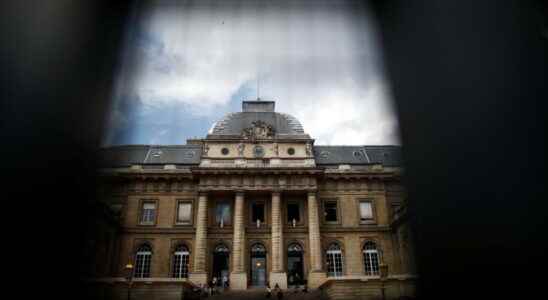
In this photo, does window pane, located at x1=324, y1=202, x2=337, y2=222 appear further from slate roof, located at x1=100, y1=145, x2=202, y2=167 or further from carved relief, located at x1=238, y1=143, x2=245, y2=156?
slate roof, located at x1=100, y1=145, x2=202, y2=167

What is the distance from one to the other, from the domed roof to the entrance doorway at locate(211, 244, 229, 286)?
8.56 meters

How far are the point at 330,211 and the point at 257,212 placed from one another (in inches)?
218

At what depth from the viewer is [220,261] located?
2622 centimetres

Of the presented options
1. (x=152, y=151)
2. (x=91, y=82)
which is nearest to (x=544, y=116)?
(x=91, y=82)

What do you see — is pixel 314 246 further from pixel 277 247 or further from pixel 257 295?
pixel 257 295

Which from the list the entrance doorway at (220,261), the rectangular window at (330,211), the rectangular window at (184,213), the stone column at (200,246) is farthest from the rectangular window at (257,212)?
the rectangular window at (330,211)

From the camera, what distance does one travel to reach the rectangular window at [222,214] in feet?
88.7

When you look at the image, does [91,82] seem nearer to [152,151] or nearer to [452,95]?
[452,95]

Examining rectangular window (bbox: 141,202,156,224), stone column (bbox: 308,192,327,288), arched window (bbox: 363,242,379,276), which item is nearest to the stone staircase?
stone column (bbox: 308,192,327,288)

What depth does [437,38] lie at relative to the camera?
3846 millimetres

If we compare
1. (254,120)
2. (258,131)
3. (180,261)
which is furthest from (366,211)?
(180,261)

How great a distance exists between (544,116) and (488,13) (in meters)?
1.18

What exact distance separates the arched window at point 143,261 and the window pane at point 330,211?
1309 cm

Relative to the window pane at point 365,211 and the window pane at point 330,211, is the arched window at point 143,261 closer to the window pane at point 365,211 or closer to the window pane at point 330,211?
the window pane at point 330,211
